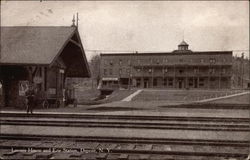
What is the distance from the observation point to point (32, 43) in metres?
22.8

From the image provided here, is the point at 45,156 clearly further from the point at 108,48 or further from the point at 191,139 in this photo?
the point at 108,48

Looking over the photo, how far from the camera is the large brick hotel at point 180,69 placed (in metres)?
68.0

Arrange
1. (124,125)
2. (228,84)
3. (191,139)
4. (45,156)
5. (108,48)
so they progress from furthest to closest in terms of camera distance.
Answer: (228,84), (108,48), (124,125), (191,139), (45,156)

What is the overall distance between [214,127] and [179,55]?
59.4 metres

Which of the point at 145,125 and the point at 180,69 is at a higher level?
the point at 180,69

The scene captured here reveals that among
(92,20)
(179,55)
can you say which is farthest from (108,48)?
(179,55)

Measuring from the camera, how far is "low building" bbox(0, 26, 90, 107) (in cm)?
2122

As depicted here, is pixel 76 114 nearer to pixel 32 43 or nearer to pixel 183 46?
pixel 32 43

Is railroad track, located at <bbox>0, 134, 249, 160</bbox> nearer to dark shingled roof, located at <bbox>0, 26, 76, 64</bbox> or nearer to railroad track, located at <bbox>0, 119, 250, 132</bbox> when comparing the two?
railroad track, located at <bbox>0, 119, 250, 132</bbox>

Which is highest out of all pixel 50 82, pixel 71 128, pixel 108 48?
pixel 108 48

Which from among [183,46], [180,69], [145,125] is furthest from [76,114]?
[183,46]

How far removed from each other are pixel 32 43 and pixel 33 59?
2212 millimetres

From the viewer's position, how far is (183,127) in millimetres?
12109

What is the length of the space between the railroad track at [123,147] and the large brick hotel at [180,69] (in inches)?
2189
